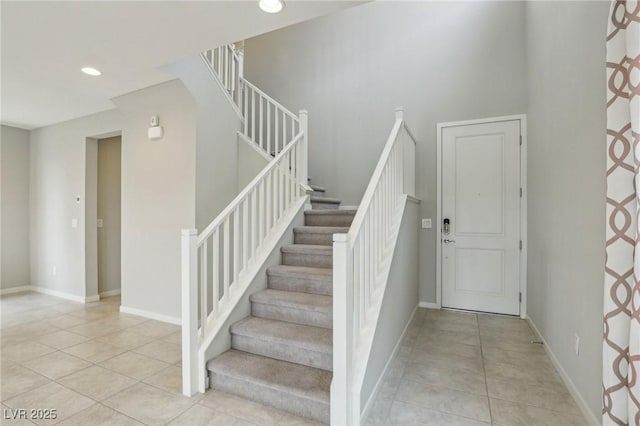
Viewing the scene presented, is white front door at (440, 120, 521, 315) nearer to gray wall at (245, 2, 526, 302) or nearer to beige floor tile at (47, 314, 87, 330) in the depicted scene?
gray wall at (245, 2, 526, 302)

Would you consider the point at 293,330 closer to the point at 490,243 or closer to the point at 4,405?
the point at 4,405

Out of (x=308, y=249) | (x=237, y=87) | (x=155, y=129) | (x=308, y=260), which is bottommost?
(x=308, y=260)

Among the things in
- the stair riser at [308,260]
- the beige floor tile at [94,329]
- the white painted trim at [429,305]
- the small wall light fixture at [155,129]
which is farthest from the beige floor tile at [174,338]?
the white painted trim at [429,305]

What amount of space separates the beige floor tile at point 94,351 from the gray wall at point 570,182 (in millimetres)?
3586

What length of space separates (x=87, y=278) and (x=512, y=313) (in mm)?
5675

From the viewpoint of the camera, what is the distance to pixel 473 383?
2270 millimetres

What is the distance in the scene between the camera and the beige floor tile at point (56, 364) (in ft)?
8.10

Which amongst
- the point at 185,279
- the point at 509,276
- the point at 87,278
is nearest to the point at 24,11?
the point at 185,279

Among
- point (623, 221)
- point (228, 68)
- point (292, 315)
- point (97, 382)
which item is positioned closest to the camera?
point (623, 221)

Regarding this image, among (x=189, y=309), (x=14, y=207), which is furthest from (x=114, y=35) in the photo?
(x=14, y=207)

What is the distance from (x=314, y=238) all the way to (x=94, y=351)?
2.29 meters

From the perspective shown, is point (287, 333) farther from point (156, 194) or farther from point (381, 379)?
point (156, 194)

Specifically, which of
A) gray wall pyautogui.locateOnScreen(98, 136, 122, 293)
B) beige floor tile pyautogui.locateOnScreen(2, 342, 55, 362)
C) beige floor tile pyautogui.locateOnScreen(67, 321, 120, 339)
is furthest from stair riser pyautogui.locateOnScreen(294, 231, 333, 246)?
gray wall pyautogui.locateOnScreen(98, 136, 122, 293)

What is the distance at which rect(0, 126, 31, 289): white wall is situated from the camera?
490 centimetres
